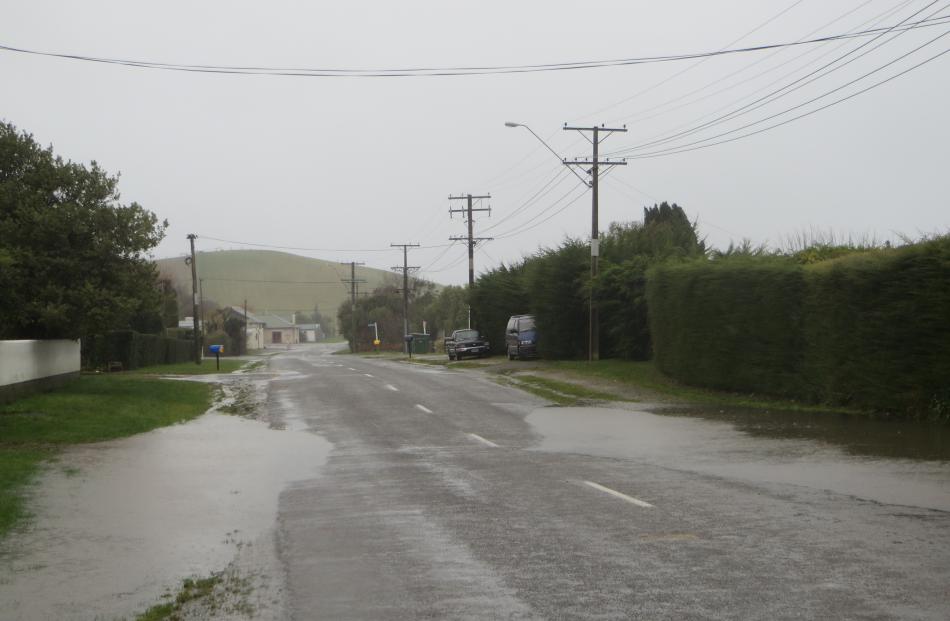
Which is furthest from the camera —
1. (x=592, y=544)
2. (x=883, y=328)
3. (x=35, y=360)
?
(x=35, y=360)

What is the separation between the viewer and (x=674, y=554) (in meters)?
7.66

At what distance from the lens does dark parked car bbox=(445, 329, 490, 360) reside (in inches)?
2028

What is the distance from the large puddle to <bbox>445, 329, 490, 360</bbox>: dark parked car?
3406cm

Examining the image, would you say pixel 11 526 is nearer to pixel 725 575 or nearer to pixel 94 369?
pixel 725 575

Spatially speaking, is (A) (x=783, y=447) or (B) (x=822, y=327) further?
(B) (x=822, y=327)

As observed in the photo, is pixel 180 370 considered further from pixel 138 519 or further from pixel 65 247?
pixel 138 519

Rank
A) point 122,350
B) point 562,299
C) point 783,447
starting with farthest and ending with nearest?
point 122,350 < point 562,299 < point 783,447

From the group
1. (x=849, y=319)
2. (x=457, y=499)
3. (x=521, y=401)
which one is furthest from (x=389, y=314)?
(x=457, y=499)

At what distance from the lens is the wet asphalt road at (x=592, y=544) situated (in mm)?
6336

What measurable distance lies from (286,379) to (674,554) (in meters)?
29.1

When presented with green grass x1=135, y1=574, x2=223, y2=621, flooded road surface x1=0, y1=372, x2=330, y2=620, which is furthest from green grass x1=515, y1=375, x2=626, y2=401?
green grass x1=135, y1=574, x2=223, y2=621

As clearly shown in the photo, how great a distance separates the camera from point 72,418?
20.1m

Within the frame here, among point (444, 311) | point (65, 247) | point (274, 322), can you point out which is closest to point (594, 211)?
point (65, 247)

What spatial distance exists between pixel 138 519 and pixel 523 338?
3425 centimetres
